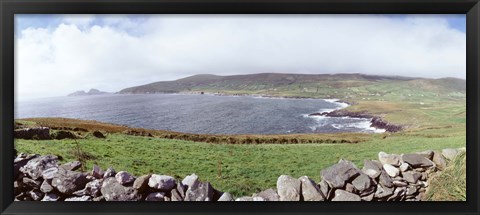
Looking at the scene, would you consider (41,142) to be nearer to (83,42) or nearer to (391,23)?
(83,42)

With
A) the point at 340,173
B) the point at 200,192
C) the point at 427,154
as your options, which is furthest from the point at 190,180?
the point at 427,154

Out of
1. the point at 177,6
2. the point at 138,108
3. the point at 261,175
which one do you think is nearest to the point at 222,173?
the point at 261,175

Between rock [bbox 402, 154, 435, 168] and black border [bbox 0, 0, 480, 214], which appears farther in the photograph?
rock [bbox 402, 154, 435, 168]

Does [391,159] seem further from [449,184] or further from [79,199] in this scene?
[79,199]

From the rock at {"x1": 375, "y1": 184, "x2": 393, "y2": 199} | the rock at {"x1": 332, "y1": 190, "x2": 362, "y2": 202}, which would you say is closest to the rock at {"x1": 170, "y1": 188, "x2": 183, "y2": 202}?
the rock at {"x1": 332, "y1": 190, "x2": 362, "y2": 202}

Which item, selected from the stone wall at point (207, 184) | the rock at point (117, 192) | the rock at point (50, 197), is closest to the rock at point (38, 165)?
the stone wall at point (207, 184)

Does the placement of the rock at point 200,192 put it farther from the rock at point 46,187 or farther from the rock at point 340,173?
the rock at point 46,187

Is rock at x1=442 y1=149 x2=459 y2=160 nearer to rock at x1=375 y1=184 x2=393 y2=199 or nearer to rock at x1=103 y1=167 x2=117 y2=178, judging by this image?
rock at x1=375 y1=184 x2=393 y2=199
